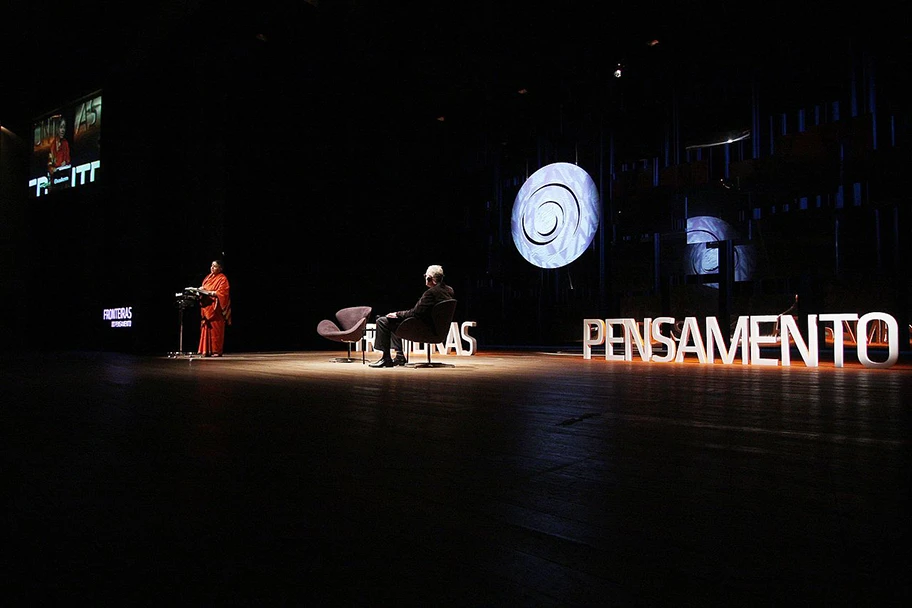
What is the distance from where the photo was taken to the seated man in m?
6.12

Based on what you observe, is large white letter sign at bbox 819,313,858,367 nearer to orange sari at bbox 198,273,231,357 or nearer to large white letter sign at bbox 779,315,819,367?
large white letter sign at bbox 779,315,819,367

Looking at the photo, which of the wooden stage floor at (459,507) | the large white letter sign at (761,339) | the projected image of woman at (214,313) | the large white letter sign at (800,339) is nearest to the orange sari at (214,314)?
the projected image of woman at (214,313)

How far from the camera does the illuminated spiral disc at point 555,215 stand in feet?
35.1

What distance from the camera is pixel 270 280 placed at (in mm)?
10367

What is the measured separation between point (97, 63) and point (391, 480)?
36.4 feet

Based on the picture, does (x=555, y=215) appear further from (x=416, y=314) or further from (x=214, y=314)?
(x=214, y=314)

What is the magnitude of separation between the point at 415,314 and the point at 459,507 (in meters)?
4.79

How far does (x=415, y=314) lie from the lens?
6094mm

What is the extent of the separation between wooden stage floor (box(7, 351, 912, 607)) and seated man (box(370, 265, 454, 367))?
325 centimetres

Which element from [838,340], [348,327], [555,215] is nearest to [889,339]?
[838,340]

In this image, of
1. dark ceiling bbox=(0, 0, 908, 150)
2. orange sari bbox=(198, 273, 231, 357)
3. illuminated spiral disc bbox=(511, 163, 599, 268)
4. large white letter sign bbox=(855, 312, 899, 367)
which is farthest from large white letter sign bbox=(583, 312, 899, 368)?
orange sari bbox=(198, 273, 231, 357)

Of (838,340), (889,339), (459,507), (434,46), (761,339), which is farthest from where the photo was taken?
(434,46)

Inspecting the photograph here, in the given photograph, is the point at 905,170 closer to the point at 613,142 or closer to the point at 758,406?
the point at 613,142

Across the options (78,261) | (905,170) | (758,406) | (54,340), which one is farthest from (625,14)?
(54,340)
